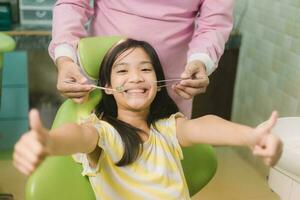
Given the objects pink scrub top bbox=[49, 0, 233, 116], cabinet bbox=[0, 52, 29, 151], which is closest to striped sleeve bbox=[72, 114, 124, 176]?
pink scrub top bbox=[49, 0, 233, 116]

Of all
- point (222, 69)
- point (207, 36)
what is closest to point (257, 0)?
point (222, 69)

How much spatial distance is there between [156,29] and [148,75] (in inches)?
8.4

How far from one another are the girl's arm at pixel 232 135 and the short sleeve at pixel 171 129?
0.01 meters

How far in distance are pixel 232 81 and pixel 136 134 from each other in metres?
1.62

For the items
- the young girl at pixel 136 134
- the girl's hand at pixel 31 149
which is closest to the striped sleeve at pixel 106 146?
the young girl at pixel 136 134

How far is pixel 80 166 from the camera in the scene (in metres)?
1.28

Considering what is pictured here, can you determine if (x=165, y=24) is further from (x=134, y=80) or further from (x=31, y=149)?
(x=31, y=149)

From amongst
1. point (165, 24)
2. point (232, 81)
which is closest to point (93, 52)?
point (165, 24)

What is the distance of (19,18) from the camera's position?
261 cm

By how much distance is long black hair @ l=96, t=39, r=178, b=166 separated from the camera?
49.5 inches

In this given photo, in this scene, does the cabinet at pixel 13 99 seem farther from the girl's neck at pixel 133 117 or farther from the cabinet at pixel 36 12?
the girl's neck at pixel 133 117

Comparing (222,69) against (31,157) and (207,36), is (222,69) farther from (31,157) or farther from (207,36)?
(31,157)

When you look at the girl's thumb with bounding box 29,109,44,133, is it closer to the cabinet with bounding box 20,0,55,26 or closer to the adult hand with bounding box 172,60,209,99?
the adult hand with bounding box 172,60,209,99

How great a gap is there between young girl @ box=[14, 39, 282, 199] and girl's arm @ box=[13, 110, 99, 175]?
0.08 meters
